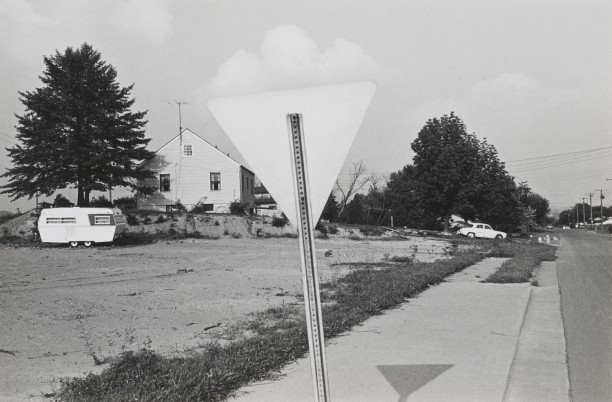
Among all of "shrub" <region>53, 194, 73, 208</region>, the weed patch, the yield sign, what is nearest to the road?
the weed patch

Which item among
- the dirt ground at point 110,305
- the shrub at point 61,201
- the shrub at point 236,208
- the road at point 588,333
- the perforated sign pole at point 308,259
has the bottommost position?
the road at point 588,333

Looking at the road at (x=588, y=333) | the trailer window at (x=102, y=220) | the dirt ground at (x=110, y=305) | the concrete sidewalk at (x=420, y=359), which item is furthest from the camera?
the trailer window at (x=102, y=220)

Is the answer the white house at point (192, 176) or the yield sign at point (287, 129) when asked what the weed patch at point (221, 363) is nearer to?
the yield sign at point (287, 129)

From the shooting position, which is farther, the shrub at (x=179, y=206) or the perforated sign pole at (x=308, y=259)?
the shrub at (x=179, y=206)

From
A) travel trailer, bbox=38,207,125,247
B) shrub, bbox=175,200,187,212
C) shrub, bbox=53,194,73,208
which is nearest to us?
travel trailer, bbox=38,207,125,247

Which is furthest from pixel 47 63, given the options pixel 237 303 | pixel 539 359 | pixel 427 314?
pixel 539 359

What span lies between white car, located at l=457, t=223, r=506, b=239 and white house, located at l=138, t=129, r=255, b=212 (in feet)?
70.3

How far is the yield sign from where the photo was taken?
3.14 meters

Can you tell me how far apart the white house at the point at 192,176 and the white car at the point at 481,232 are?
21.4m

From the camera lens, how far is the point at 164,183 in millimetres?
46188

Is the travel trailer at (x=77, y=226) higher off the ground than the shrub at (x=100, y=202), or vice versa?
the shrub at (x=100, y=202)

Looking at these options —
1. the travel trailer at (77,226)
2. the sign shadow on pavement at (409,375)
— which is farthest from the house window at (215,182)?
the sign shadow on pavement at (409,375)

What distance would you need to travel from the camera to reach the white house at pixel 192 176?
45.5 m

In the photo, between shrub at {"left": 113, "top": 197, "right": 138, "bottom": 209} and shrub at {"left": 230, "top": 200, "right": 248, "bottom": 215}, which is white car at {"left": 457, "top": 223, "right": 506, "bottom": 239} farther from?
shrub at {"left": 113, "top": 197, "right": 138, "bottom": 209}
